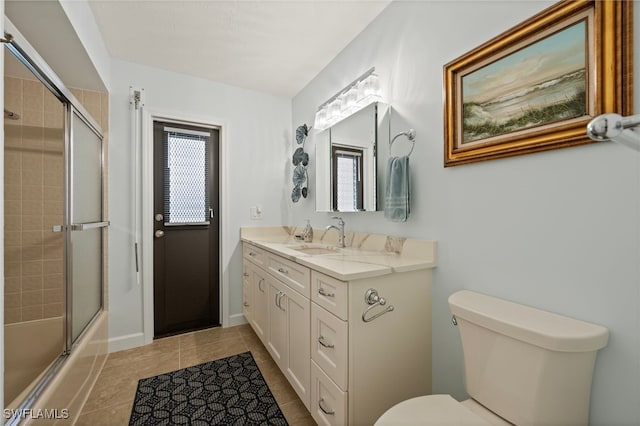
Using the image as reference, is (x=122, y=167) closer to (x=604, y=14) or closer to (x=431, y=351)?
(x=431, y=351)

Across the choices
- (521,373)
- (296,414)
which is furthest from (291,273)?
(521,373)

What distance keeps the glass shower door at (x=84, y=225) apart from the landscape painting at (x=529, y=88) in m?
2.26

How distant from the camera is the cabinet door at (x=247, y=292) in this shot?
250 cm

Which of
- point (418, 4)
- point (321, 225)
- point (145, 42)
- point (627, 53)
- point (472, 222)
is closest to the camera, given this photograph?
point (627, 53)

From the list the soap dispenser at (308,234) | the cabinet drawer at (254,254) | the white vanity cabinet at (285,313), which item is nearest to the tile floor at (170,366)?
the white vanity cabinet at (285,313)

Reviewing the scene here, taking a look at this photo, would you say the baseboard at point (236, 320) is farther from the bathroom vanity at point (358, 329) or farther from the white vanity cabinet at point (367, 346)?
the white vanity cabinet at point (367, 346)

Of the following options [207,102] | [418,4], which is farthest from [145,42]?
[418,4]

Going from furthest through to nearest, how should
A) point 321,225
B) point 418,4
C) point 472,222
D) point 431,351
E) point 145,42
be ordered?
point 321,225, point 145,42, point 418,4, point 431,351, point 472,222

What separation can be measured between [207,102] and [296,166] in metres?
1.04

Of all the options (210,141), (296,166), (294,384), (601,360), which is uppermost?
(210,141)

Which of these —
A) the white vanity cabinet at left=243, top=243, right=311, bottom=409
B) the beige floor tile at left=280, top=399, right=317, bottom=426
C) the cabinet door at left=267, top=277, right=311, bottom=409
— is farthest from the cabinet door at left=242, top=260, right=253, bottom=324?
the beige floor tile at left=280, top=399, right=317, bottom=426

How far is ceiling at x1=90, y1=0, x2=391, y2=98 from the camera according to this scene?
1759 mm

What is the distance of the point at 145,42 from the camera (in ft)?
6.97

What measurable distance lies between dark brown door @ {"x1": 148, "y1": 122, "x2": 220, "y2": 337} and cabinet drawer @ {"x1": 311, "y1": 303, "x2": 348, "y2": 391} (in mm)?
1719
